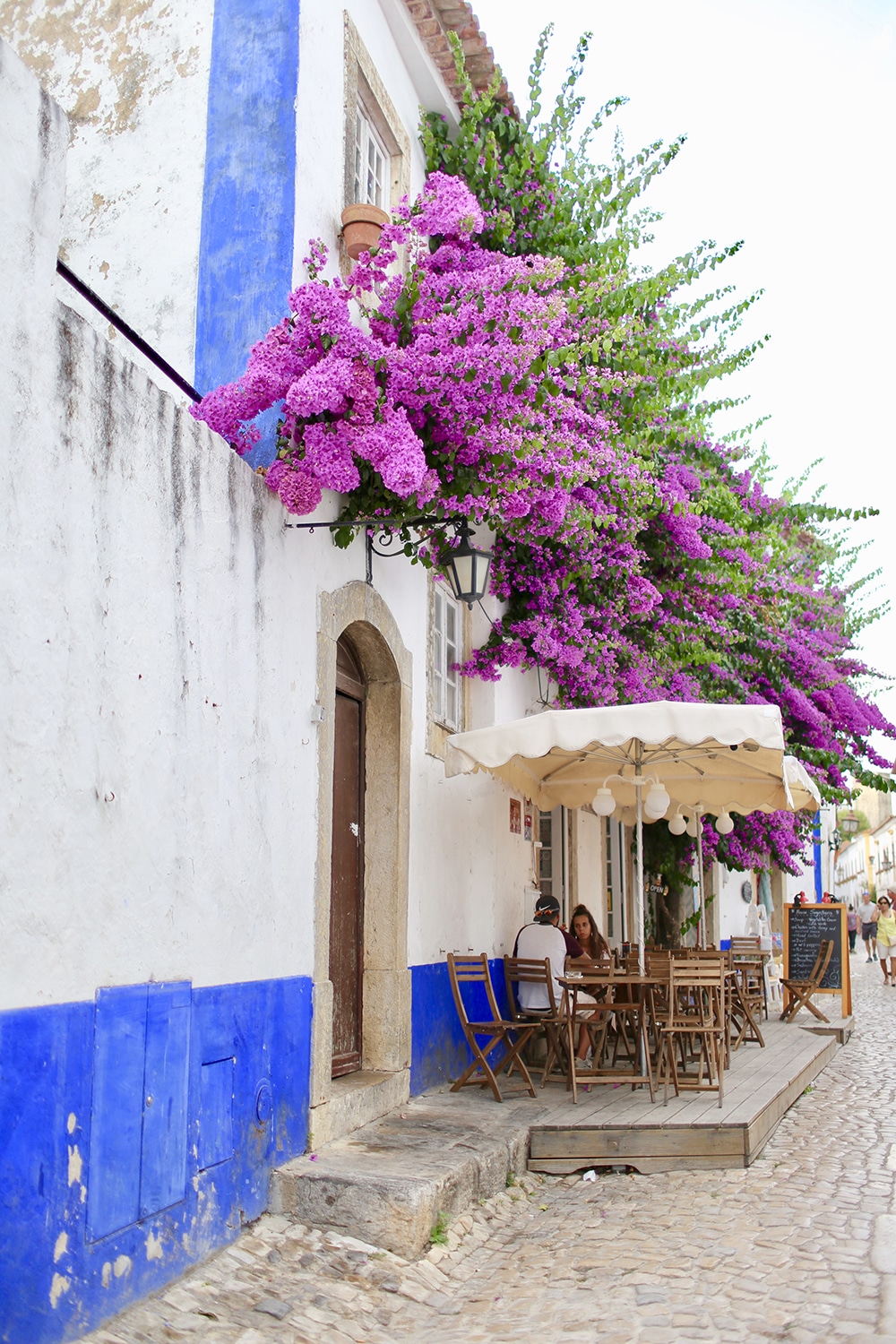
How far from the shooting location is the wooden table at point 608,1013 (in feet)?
25.3

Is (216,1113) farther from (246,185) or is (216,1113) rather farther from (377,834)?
(246,185)

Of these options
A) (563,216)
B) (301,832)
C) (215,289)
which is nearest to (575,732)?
(301,832)

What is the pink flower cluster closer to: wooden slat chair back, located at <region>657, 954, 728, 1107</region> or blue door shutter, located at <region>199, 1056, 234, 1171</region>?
blue door shutter, located at <region>199, 1056, 234, 1171</region>

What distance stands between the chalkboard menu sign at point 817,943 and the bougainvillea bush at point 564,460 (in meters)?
1.17

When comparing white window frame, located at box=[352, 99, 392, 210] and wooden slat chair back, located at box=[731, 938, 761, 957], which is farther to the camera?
wooden slat chair back, located at box=[731, 938, 761, 957]

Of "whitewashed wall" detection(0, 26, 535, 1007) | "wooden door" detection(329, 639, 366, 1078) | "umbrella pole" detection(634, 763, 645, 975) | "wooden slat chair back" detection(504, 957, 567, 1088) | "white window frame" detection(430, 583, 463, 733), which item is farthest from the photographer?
"white window frame" detection(430, 583, 463, 733)

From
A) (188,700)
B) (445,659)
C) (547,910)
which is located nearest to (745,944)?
(547,910)

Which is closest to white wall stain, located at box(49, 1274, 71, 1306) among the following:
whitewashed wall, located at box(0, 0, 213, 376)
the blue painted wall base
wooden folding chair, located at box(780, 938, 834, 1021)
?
the blue painted wall base

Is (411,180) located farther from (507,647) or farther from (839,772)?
(839,772)

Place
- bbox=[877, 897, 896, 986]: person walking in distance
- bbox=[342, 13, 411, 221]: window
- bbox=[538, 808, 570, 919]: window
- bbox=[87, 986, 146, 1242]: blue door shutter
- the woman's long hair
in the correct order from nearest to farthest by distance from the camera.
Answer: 1. bbox=[87, 986, 146, 1242]: blue door shutter
2. bbox=[342, 13, 411, 221]: window
3. the woman's long hair
4. bbox=[538, 808, 570, 919]: window
5. bbox=[877, 897, 896, 986]: person walking in distance

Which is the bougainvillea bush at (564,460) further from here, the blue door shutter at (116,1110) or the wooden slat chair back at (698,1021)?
the wooden slat chair back at (698,1021)

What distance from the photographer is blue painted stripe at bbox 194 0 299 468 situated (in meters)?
6.39

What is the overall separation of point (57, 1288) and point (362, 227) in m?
5.54

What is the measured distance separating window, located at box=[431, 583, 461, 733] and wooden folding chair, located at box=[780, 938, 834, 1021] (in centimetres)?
616
